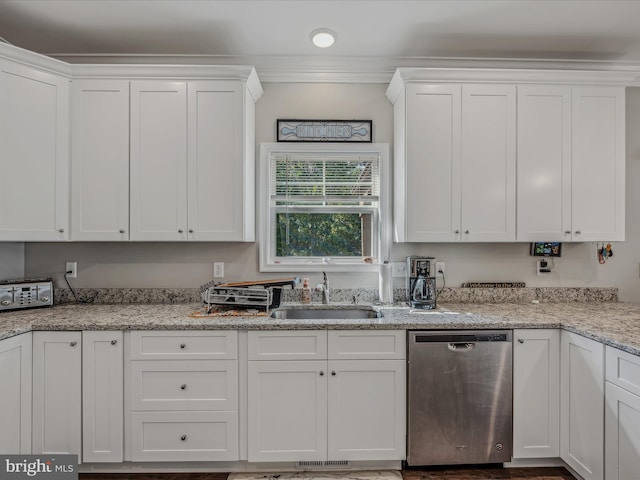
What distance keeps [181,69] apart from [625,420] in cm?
301

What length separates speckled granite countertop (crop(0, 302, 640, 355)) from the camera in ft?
6.51

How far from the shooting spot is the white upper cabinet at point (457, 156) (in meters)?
2.43

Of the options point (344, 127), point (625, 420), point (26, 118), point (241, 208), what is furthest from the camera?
point (344, 127)

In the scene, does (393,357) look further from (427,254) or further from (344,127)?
(344,127)

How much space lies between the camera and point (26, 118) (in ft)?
7.24

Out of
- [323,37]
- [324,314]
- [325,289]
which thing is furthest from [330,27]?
[324,314]

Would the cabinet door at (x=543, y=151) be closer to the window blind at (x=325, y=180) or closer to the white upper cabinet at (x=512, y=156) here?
the white upper cabinet at (x=512, y=156)

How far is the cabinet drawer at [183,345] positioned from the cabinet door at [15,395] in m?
0.54

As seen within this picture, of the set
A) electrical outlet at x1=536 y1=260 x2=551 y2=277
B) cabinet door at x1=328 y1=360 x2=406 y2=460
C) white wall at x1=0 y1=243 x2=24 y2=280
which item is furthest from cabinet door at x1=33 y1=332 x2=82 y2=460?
electrical outlet at x1=536 y1=260 x2=551 y2=277

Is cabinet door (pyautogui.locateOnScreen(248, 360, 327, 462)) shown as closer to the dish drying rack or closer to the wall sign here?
the dish drying rack

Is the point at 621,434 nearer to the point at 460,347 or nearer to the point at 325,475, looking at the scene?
the point at 460,347

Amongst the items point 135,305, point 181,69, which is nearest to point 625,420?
point 135,305

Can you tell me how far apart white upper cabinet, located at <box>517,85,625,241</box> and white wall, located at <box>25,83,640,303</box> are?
37 centimetres

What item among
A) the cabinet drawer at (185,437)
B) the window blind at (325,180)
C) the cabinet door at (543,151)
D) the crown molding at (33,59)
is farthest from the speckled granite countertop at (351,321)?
the crown molding at (33,59)
